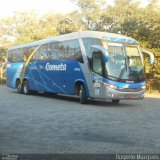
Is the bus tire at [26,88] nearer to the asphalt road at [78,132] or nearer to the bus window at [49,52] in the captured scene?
the bus window at [49,52]

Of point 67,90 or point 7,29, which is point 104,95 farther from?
point 7,29

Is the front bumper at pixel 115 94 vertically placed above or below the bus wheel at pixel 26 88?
above

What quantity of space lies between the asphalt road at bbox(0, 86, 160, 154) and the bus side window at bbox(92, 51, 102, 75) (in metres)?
3.21

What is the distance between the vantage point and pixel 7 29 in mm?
73312

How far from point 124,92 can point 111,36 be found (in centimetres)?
280

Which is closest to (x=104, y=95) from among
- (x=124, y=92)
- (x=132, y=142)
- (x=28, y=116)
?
(x=124, y=92)

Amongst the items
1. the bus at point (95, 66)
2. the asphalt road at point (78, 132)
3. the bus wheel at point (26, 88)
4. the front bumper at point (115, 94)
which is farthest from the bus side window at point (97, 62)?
the bus wheel at point (26, 88)

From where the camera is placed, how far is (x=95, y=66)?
18797mm

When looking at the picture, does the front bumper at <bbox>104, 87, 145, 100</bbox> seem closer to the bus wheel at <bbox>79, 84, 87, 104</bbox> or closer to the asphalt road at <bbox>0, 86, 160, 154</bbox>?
the bus wheel at <bbox>79, 84, 87, 104</bbox>

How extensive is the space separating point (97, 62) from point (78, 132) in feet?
27.1

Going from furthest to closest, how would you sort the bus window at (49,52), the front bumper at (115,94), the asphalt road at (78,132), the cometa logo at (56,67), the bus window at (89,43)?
the bus window at (49,52) → the cometa logo at (56,67) → the bus window at (89,43) → the front bumper at (115,94) → the asphalt road at (78,132)

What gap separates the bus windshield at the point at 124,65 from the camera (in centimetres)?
1825

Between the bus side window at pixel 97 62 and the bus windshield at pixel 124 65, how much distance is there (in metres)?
0.41

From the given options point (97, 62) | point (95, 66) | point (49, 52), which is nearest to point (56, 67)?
point (49, 52)
